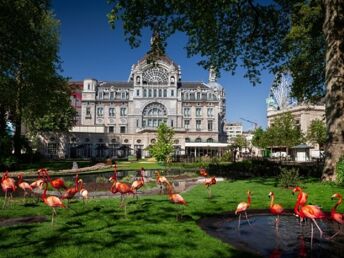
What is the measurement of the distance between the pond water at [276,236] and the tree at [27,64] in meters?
22.6

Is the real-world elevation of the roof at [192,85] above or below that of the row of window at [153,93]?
above

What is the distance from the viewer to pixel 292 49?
2536cm

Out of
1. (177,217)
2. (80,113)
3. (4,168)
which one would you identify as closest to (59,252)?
(177,217)

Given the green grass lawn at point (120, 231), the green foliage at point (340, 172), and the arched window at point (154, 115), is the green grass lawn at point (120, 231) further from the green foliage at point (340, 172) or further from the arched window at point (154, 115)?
the arched window at point (154, 115)

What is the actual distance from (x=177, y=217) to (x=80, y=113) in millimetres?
92754

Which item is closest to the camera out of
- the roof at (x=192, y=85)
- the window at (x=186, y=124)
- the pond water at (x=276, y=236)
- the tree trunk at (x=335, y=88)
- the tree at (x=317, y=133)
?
the pond water at (x=276, y=236)

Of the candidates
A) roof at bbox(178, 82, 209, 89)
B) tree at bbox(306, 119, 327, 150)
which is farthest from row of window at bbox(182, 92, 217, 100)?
tree at bbox(306, 119, 327, 150)

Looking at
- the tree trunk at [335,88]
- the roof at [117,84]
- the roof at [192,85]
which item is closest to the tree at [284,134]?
the roof at [192,85]

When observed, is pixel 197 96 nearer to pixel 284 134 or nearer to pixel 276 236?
pixel 284 134

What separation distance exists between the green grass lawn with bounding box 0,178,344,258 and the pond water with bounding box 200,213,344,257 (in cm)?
49

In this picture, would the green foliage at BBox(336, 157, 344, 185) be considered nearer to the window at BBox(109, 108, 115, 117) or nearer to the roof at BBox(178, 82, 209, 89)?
the roof at BBox(178, 82, 209, 89)

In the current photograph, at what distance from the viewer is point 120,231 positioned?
7961mm

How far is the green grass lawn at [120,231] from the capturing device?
6527mm

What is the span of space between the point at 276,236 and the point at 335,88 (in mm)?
11273
